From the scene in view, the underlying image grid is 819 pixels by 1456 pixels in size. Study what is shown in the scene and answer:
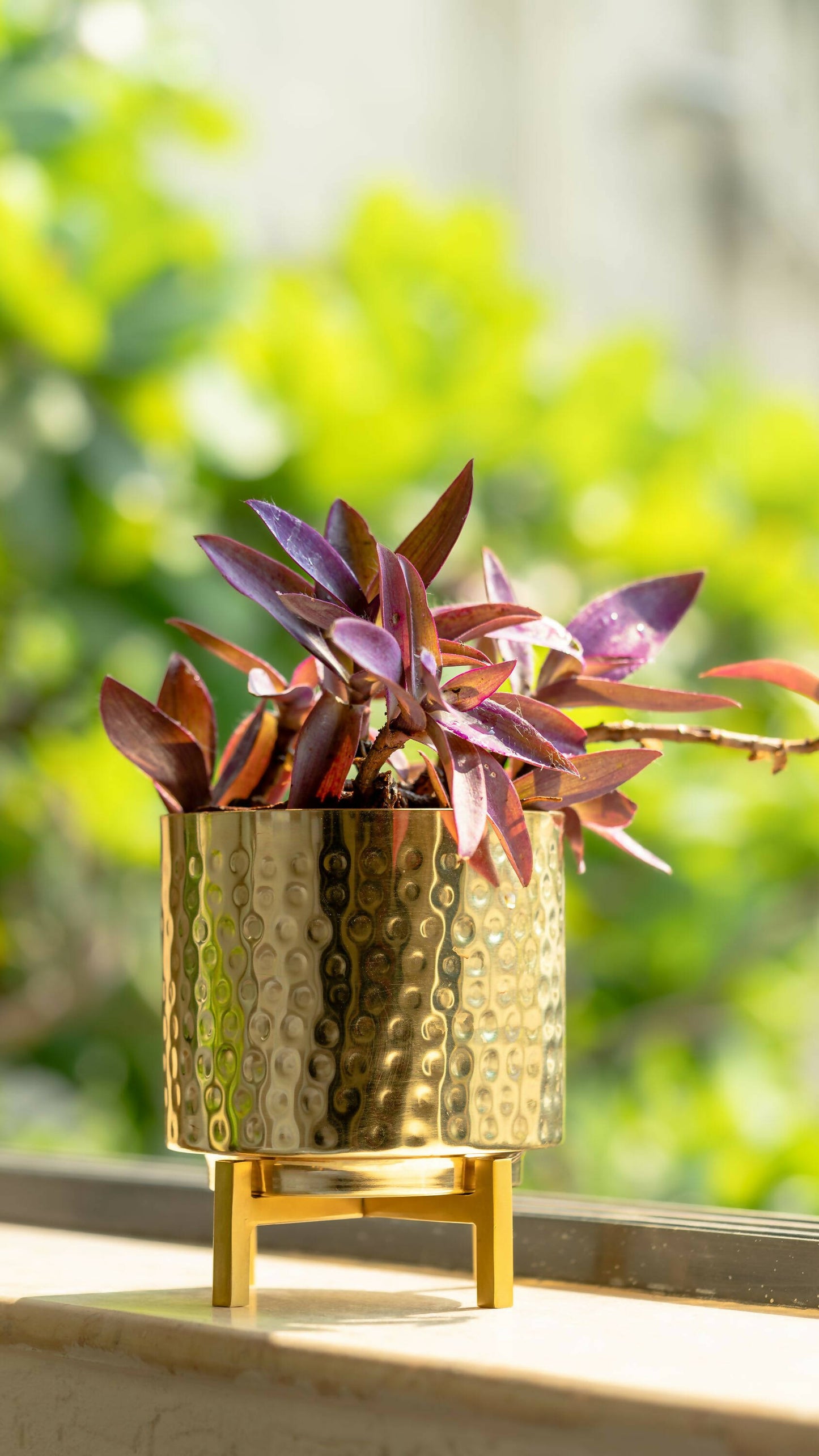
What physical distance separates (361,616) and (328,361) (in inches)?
37.4

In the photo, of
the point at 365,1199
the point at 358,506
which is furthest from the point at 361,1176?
the point at 358,506

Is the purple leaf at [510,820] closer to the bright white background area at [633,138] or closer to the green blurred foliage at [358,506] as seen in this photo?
the green blurred foliage at [358,506]

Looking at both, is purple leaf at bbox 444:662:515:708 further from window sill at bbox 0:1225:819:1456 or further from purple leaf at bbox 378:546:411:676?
window sill at bbox 0:1225:819:1456

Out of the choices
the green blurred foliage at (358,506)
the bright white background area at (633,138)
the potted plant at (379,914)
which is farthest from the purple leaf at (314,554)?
the bright white background area at (633,138)

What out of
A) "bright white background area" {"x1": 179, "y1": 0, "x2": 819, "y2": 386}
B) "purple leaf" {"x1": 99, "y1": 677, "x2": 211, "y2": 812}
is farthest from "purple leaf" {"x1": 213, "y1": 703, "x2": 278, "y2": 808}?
"bright white background area" {"x1": 179, "y1": 0, "x2": 819, "y2": 386}

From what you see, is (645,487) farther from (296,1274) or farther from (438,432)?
(296,1274)

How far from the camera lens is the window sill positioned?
29 centimetres

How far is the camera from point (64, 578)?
1.21 m

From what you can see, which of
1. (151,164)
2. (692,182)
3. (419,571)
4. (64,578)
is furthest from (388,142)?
(419,571)

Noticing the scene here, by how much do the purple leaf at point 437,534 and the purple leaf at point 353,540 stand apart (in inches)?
0.4

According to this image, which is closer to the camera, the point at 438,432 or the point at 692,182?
the point at 438,432

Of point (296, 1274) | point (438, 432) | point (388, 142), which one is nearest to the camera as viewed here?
point (296, 1274)

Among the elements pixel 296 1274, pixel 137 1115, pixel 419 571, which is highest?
pixel 419 571

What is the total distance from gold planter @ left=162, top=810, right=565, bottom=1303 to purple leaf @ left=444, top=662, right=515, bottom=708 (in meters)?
0.03
